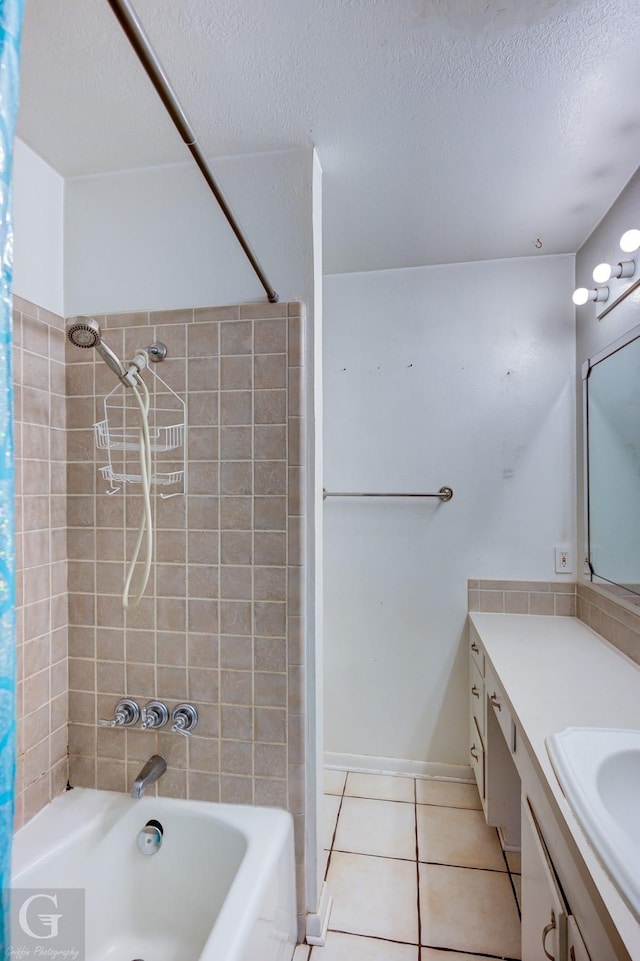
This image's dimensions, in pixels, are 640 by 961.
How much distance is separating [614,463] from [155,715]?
184 cm

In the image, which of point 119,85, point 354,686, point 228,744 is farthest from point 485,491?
point 119,85

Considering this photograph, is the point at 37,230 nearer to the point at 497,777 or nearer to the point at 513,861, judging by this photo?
the point at 497,777

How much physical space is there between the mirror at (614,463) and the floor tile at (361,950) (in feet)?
4.31

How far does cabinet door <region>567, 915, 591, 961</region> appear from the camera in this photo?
2.47ft

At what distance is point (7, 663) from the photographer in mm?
447

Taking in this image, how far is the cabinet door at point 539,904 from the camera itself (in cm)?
86

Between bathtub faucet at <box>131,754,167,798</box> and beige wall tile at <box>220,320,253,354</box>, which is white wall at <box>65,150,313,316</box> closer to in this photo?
beige wall tile at <box>220,320,253,354</box>

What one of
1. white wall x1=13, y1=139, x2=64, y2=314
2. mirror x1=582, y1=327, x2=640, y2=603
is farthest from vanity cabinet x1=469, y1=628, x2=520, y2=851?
white wall x1=13, y1=139, x2=64, y2=314

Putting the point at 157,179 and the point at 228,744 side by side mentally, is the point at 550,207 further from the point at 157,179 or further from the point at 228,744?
the point at 228,744

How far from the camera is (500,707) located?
1.50m

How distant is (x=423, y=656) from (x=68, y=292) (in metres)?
2.11

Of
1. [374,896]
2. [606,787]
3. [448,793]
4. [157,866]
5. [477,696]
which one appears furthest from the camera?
[448,793]

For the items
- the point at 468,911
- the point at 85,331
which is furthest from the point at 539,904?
the point at 85,331

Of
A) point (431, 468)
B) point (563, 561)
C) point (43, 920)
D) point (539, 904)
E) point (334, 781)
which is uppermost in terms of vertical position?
point (431, 468)
